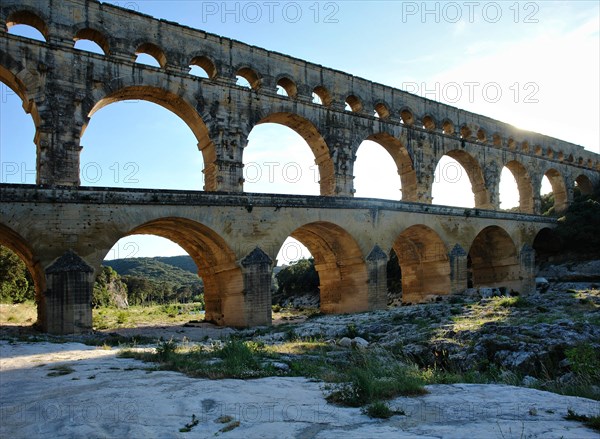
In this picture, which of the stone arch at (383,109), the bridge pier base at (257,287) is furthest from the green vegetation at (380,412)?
the stone arch at (383,109)

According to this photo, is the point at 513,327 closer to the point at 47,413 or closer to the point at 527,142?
the point at 47,413

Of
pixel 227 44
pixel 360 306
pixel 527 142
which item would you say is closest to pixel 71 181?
pixel 227 44

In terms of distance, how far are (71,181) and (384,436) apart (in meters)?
16.4

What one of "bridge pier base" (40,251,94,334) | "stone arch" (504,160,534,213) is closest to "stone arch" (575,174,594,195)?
"stone arch" (504,160,534,213)

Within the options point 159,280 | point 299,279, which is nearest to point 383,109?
point 299,279

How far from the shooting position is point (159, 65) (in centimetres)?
2052

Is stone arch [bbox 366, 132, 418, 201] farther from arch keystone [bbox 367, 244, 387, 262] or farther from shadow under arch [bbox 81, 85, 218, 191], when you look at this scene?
shadow under arch [bbox 81, 85, 218, 191]

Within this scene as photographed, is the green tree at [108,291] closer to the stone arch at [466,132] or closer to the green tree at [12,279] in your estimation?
the green tree at [12,279]

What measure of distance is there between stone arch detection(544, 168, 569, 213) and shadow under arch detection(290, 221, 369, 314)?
23959mm

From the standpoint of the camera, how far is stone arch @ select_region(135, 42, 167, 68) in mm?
20266

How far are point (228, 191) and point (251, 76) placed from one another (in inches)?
239

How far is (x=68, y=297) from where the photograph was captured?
14.8m

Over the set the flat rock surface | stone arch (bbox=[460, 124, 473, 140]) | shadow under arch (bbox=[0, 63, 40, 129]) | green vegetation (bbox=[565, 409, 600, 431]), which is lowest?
the flat rock surface

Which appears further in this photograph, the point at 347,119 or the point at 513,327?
the point at 347,119
